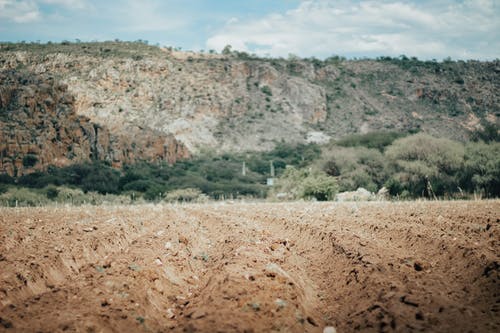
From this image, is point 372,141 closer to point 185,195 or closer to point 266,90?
point 185,195

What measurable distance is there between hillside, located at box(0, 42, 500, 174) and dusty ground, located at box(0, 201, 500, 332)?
37074 mm

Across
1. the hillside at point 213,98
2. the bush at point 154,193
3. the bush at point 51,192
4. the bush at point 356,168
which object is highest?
the hillside at point 213,98

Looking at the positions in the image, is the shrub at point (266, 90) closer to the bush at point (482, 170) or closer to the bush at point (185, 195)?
the bush at point (185, 195)

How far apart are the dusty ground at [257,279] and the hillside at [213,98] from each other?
3707 centimetres

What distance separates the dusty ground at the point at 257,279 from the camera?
5199 mm

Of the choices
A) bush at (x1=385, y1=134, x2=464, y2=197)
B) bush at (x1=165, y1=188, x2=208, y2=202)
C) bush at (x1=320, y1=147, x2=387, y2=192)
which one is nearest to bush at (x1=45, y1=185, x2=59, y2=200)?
bush at (x1=165, y1=188, x2=208, y2=202)

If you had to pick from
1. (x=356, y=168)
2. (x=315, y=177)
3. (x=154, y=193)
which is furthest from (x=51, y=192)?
(x=356, y=168)

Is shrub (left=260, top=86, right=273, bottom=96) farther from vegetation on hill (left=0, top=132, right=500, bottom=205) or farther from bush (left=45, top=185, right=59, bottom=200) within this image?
bush (left=45, top=185, right=59, bottom=200)

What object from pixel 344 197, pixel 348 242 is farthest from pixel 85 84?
pixel 348 242

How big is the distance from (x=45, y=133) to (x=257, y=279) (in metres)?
41.7

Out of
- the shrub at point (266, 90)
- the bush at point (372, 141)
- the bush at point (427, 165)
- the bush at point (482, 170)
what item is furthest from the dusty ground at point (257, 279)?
the shrub at point (266, 90)

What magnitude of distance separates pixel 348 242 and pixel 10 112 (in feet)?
140

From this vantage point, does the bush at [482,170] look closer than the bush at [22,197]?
Yes

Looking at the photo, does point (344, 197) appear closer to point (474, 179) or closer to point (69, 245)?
point (474, 179)
